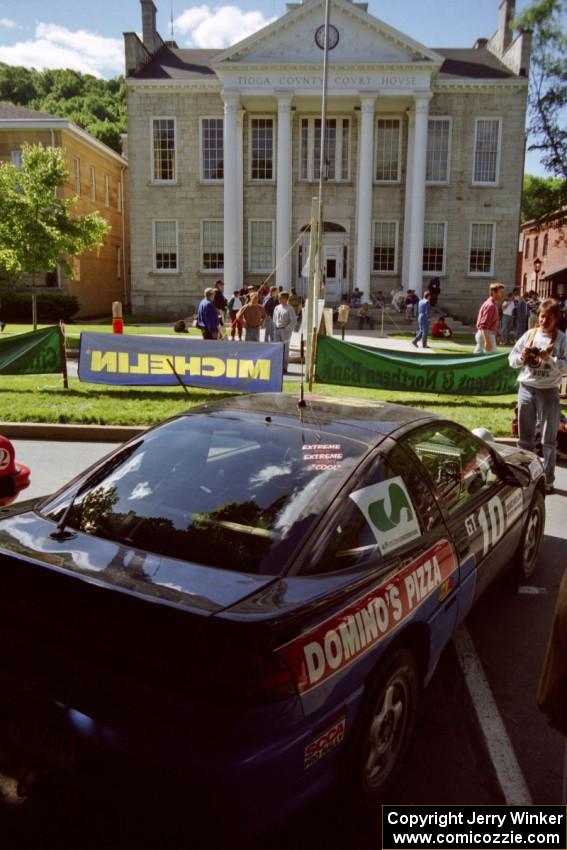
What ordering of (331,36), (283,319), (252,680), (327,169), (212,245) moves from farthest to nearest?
(212,245)
(327,169)
(331,36)
(283,319)
(252,680)

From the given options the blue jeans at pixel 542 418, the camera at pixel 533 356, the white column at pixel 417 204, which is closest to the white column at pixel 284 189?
the white column at pixel 417 204

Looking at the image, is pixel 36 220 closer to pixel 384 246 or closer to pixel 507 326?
pixel 507 326

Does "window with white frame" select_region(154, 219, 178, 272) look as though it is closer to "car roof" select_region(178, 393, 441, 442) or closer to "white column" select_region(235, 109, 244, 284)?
"white column" select_region(235, 109, 244, 284)

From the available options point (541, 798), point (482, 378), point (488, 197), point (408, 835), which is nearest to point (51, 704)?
point (408, 835)

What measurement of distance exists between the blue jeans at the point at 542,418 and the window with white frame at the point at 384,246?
30005 mm

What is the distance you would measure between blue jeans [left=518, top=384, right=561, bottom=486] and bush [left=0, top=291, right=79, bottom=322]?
87.7ft

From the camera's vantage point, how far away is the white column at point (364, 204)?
33344 millimetres

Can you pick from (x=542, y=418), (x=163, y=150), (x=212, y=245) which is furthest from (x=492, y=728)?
(x=163, y=150)

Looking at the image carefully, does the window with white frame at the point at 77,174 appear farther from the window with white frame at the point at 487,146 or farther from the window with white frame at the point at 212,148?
the window with white frame at the point at 487,146

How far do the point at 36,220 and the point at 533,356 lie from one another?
1824 cm

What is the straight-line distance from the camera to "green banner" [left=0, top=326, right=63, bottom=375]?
40.5ft

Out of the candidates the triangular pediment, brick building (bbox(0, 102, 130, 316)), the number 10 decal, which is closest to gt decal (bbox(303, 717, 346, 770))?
the number 10 decal

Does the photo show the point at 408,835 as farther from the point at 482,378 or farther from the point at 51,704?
the point at 482,378

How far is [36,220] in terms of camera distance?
2122cm
